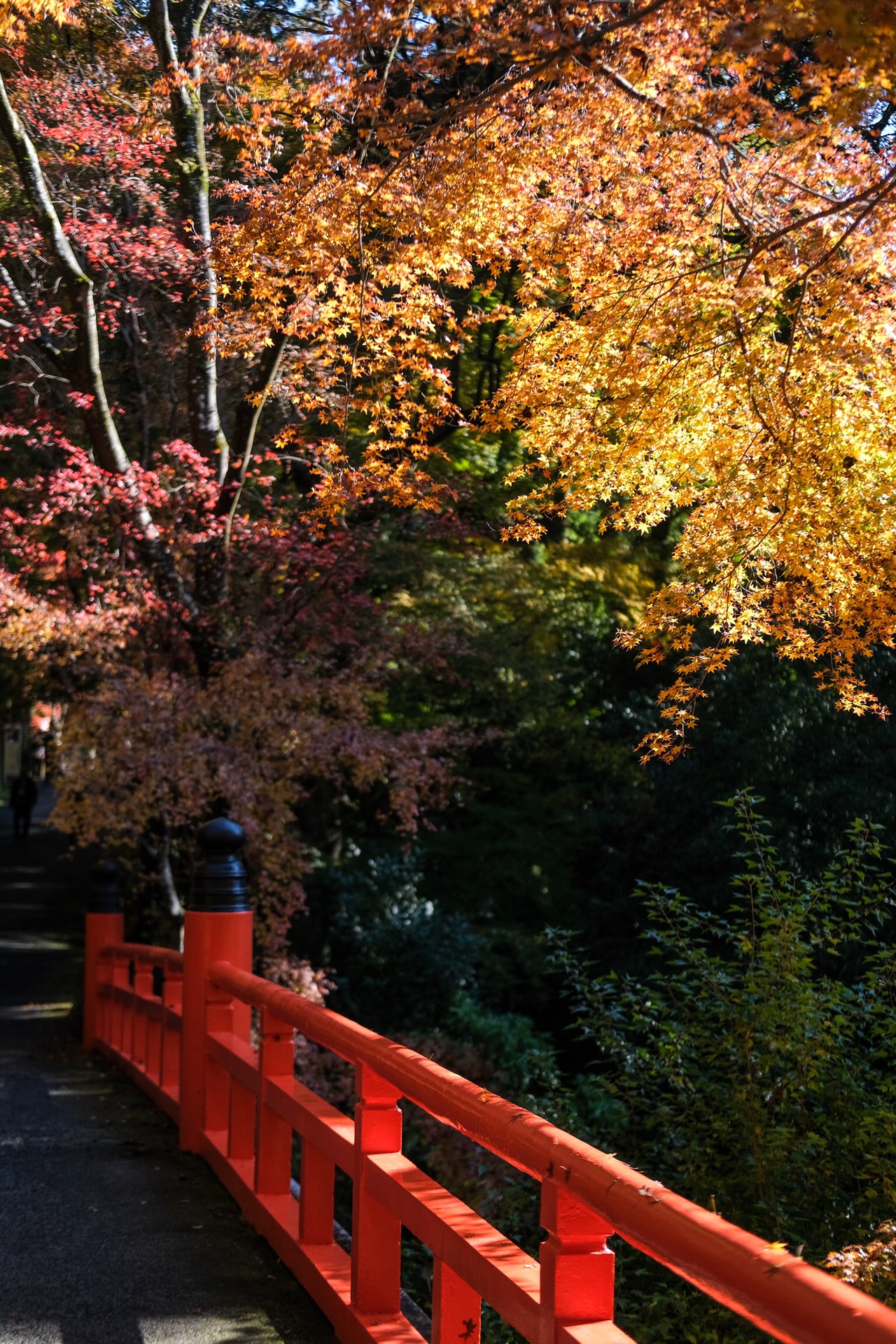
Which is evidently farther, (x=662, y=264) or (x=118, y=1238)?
(x=662, y=264)

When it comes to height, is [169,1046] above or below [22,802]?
below

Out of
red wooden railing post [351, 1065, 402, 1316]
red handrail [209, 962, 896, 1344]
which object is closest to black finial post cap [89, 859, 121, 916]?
red wooden railing post [351, 1065, 402, 1316]

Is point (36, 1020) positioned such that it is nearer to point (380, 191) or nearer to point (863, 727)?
point (863, 727)

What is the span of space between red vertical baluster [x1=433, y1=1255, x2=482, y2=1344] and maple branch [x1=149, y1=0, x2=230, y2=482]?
5.37 metres

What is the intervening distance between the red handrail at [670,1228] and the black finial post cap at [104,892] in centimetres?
668

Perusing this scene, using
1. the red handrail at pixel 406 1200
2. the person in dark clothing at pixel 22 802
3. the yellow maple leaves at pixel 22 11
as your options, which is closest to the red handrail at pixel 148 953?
the red handrail at pixel 406 1200

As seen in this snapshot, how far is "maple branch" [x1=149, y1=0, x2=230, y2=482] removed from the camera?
800 centimetres

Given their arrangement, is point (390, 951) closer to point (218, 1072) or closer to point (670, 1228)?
point (218, 1072)

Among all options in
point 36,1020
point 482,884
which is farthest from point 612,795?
point 36,1020

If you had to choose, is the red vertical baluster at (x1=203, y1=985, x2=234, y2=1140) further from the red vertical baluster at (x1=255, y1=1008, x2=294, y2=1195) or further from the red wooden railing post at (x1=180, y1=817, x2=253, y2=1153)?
the red vertical baluster at (x1=255, y1=1008, x2=294, y2=1195)

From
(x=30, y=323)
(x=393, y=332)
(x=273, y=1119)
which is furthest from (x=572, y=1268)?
(x=30, y=323)

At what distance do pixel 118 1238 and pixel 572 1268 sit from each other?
9.89ft

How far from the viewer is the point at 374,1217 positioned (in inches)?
137

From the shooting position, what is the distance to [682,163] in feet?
18.0
